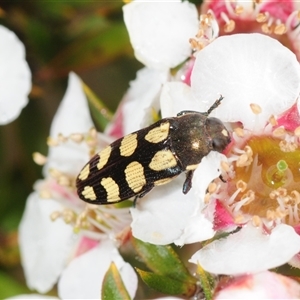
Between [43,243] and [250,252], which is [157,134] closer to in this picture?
[250,252]

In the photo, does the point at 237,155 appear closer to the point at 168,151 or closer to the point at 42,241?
the point at 168,151

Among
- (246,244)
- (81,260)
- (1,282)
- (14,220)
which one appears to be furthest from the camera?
(14,220)

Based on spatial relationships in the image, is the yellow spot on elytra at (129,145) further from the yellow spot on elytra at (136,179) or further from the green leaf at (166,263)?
the green leaf at (166,263)

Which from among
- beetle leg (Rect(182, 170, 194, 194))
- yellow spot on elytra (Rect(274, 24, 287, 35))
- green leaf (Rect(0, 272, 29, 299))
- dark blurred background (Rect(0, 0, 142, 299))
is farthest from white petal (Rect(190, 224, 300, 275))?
dark blurred background (Rect(0, 0, 142, 299))

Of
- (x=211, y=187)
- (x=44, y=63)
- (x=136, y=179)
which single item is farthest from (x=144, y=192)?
(x=44, y=63)

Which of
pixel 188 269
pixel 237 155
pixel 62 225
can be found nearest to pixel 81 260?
pixel 62 225

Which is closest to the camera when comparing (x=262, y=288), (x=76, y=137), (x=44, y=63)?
(x=262, y=288)
